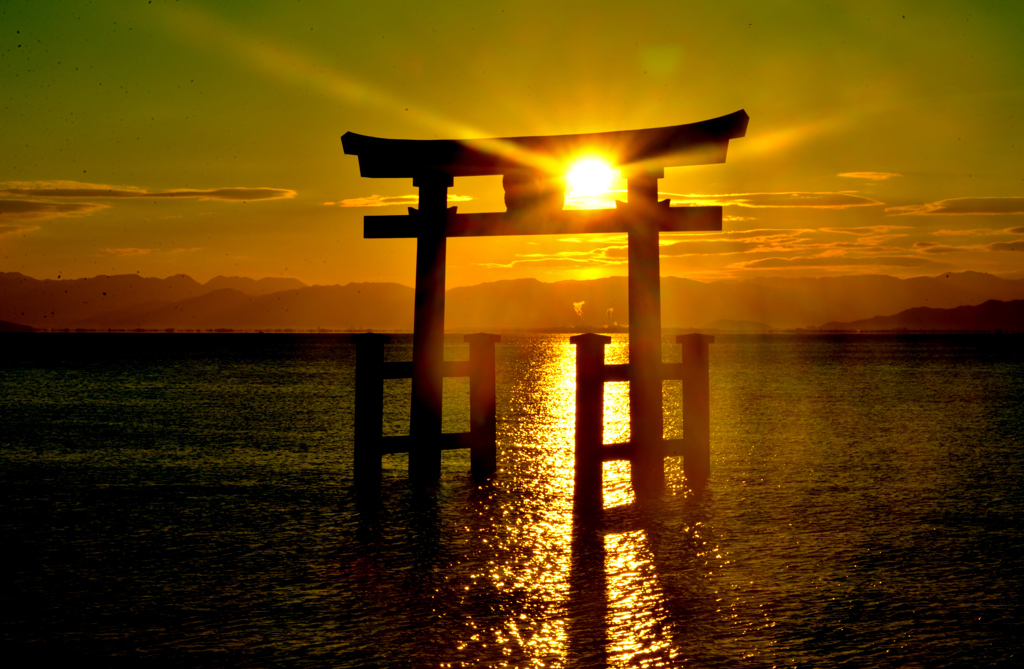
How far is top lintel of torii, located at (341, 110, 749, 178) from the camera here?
1023 cm

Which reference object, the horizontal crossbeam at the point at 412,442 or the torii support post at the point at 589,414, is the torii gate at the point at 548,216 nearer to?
the horizontal crossbeam at the point at 412,442

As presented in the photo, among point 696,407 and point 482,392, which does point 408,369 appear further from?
point 696,407

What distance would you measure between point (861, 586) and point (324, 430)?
625 inches

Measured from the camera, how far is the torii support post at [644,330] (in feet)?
33.8

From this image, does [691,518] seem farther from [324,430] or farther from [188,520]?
[324,430]

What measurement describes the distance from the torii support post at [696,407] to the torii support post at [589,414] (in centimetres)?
138

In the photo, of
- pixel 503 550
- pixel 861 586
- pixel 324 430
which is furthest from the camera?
pixel 324 430

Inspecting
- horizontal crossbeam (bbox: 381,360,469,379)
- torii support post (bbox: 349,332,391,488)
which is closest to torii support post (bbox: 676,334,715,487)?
horizontal crossbeam (bbox: 381,360,469,379)

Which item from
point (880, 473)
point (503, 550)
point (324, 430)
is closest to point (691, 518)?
point (503, 550)

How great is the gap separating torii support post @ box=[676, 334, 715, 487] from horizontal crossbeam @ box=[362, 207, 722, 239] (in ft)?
4.84

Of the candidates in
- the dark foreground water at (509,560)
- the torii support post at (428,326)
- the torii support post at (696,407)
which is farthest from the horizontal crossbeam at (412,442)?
the torii support post at (696,407)

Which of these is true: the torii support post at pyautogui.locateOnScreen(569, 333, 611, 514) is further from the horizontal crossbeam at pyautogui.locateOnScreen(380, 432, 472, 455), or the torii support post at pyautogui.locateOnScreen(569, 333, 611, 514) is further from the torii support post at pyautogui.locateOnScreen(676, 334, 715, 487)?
the horizontal crossbeam at pyautogui.locateOnScreen(380, 432, 472, 455)

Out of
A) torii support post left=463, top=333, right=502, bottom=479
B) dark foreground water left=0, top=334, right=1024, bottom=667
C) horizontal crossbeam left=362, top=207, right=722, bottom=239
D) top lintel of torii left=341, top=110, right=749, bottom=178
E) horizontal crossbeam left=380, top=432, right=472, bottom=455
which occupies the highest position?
top lintel of torii left=341, top=110, right=749, bottom=178

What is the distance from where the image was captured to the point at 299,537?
962cm
